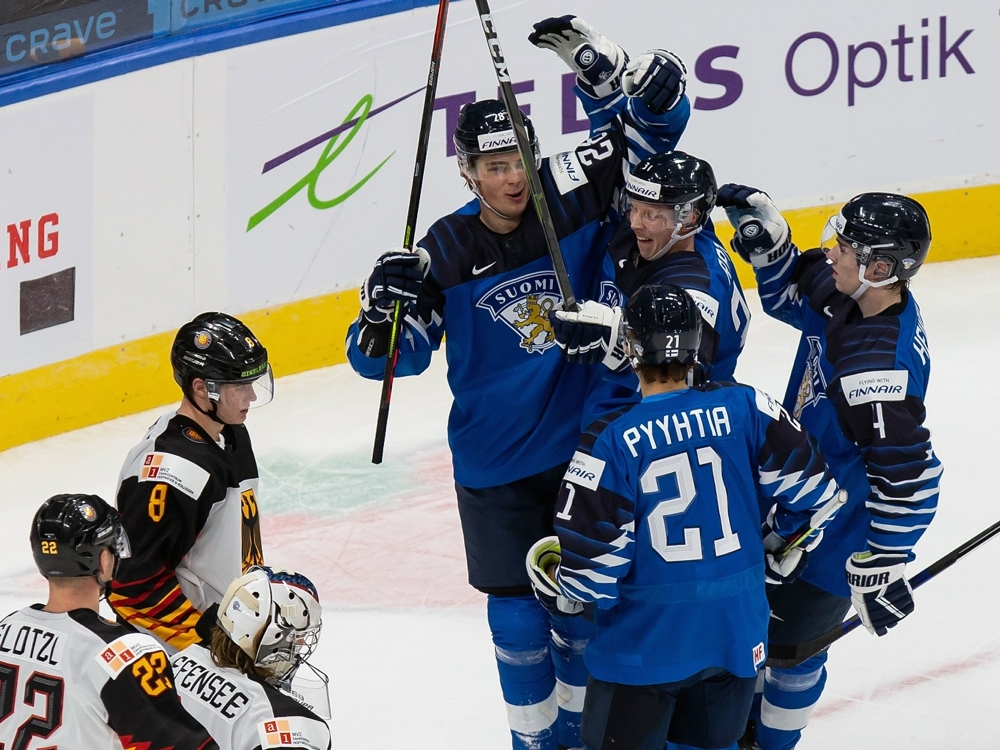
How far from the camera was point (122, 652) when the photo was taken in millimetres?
2557

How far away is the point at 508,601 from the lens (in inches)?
149

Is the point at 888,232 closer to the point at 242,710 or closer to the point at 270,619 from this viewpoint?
the point at 270,619

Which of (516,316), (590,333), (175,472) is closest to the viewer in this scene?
(175,472)

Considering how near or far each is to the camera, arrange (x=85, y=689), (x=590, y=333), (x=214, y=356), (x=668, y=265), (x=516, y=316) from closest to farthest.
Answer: (x=85, y=689), (x=214, y=356), (x=590, y=333), (x=668, y=265), (x=516, y=316)

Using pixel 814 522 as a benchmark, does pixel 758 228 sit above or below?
above

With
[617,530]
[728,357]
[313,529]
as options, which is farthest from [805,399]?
[313,529]

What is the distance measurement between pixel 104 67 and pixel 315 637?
3.80 meters

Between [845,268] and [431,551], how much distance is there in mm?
2244

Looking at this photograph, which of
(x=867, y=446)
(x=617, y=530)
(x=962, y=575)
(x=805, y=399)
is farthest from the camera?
(x=962, y=575)

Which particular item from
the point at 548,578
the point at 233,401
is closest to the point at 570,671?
the point at 548,578

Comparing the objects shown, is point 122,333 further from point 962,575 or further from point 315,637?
point 315,637

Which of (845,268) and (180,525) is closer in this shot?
(180,525)

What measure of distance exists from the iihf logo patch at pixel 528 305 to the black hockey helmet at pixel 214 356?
2.03 feet

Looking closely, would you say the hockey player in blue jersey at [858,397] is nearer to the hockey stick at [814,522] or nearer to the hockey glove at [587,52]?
the hockey stick at [814,522]
